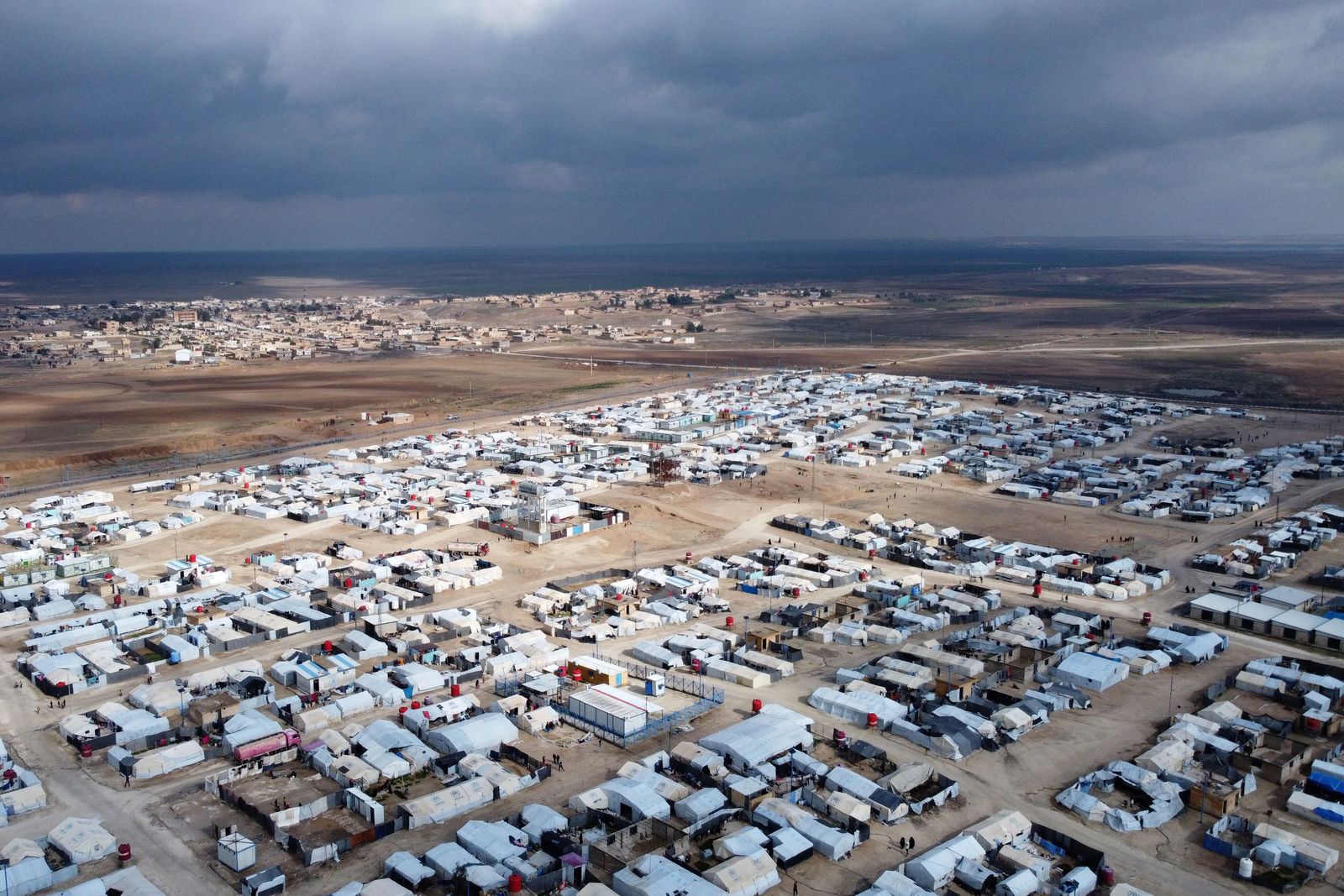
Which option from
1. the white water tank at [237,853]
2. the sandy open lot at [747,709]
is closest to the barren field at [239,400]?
the sandy open lot at [747,709]

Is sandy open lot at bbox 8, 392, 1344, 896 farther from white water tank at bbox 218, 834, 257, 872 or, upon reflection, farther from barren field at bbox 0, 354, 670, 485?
barren field at bbox 0, 354, 670, 485

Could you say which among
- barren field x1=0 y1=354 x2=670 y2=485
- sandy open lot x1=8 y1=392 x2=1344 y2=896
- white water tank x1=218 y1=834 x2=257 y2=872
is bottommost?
sandy open lot x1=8 y1=392 x2=1344 y2=896

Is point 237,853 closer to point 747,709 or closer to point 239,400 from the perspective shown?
point 747,709

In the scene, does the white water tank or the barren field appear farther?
the barren field

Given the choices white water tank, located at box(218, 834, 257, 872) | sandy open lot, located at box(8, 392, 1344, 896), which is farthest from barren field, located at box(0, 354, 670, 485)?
white water tank, located at box(218, 834, 257, 872)

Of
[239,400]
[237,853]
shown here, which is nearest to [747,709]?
[237,853]

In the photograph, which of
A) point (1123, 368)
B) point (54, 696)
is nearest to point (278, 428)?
point (54, 696)

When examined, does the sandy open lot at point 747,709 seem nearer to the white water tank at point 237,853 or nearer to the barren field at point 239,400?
the white water tank at point 237,853

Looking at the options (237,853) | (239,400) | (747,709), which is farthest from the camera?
(239,400)

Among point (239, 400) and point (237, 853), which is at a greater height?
point (239, 400)

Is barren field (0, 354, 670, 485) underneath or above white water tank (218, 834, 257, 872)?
above

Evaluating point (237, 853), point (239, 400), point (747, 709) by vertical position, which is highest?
point (239, 400)
